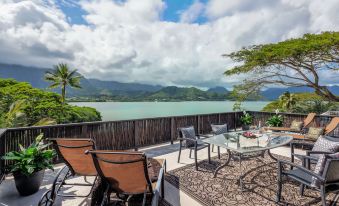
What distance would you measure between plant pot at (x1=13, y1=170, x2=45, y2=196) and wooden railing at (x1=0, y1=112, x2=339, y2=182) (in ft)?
2.40

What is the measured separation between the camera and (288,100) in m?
20.7

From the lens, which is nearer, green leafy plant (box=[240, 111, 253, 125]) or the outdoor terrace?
the outdoor terrace

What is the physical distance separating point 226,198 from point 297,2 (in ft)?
30.6

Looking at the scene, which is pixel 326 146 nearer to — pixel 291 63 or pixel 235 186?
pixel 235 186

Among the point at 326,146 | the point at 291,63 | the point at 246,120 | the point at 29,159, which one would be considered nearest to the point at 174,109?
the point at 246,120

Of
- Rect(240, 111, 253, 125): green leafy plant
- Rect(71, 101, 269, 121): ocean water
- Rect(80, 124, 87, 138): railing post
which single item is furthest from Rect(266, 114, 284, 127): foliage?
Rect(80, 124, 87, 138): railing post

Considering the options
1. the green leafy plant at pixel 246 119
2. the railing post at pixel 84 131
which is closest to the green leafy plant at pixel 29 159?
the railing post at pixel 84 131

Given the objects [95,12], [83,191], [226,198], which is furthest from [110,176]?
[95,12]

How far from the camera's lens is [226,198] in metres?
2.85

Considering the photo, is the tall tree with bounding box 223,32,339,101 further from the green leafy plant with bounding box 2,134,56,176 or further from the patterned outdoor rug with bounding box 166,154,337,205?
the green leafy plant with bounding box 2,134,56,176

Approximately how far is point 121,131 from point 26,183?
249cm

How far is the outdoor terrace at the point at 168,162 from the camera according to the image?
9.33 ft

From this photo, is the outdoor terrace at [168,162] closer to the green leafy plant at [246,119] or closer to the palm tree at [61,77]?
the green leafy plant at [246,119]

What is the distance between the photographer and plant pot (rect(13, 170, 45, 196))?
2.85 meters
